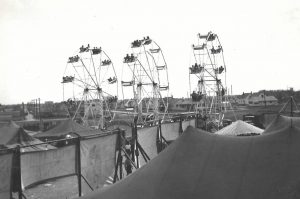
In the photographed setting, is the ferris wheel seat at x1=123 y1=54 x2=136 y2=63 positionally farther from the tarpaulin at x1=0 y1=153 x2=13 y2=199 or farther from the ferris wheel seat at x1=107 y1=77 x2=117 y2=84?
the tarpaulin at x1=0 y1=153 x2=13 y2=199

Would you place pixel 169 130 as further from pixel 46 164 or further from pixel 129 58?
pixel 129 58

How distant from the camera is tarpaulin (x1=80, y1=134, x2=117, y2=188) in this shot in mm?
7574

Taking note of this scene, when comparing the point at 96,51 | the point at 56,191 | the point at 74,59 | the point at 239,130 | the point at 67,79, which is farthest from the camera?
the point at 74,59

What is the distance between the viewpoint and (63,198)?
12.0 m

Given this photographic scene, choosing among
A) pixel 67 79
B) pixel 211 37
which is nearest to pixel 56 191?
pixel 67 79

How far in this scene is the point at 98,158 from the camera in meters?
7.94

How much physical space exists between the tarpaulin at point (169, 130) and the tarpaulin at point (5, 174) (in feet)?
19.9

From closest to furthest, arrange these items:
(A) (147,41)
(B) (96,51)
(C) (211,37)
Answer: (C) (211,37), (A) (147,41), (B) (96,51)

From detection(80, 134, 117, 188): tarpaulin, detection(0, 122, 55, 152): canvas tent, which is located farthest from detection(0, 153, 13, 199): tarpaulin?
detection(0, 122, 55, 152): canvas tent

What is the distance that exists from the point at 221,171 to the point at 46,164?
147 inches

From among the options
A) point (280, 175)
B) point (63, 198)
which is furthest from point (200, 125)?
point (280, 175)

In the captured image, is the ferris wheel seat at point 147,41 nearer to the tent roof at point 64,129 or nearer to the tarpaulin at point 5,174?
the tent roof at point 64,129

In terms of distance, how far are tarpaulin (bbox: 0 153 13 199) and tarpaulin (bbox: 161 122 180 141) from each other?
19.9ft

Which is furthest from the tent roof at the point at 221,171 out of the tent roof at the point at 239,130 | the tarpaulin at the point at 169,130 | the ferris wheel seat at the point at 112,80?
the ferris wheel seat at the point at 112,80
